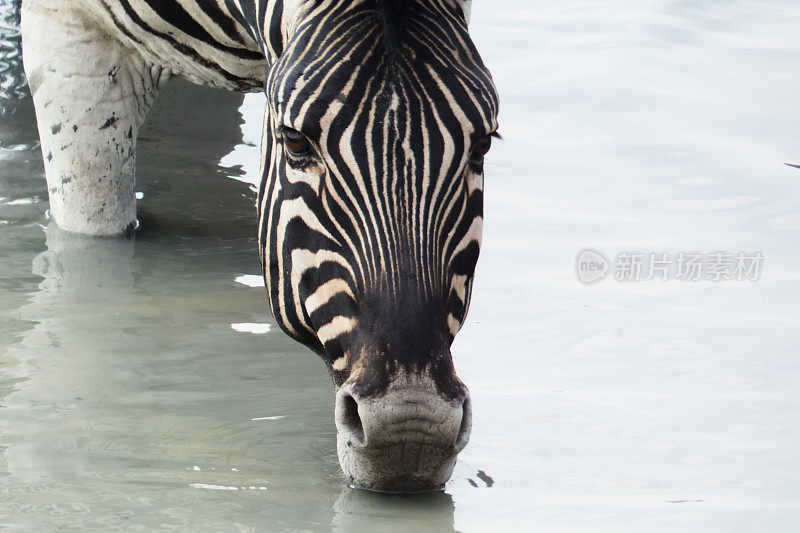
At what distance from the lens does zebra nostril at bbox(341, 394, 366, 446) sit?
3012mm

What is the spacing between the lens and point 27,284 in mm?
5043

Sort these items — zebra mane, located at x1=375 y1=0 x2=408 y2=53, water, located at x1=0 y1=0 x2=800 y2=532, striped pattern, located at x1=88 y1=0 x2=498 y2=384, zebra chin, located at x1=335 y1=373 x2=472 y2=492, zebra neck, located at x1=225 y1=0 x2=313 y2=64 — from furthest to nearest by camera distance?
zebra neck, located at x1=225 y1=0 x2=313 y2=64, water, located at x1=0 y1=0 x2=800 y2=532, zebra mane, located at x1=375 y1=0 x2=408 y2=53, striped pattern, located at x1=88 y1=0 x2=498 y2=384, zebra chin, located at x1=335 y1=373 x2=472 y2=492

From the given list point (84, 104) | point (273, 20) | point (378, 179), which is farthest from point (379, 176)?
point (84, 104)

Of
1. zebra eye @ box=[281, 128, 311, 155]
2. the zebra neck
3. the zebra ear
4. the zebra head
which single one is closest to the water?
the zebra head

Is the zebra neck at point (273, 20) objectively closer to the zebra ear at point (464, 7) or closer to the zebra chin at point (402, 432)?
the zebra ear at point (464, 7)

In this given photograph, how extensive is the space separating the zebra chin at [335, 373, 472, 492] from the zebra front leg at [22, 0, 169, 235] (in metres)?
2.72

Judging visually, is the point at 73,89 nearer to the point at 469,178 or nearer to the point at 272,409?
the point at 272,409

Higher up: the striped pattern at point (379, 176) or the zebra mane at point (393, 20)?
the zebra mane at point (393, 20)

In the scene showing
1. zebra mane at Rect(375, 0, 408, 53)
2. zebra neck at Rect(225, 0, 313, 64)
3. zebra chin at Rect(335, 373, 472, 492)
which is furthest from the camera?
zebra neck at Rect(225, 0, 313, 64)

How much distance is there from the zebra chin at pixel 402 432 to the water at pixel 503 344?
121mm

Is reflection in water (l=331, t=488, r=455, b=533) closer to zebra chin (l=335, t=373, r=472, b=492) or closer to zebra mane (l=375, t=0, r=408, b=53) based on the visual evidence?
zebra chin (l=335, t=373, r=472, b=492)

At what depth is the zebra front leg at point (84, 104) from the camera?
530cm

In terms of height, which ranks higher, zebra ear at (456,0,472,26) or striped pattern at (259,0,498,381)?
zebra ear at (456,0,472,26)

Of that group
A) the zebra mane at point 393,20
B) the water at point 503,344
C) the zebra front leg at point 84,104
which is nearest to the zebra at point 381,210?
the zebra mane at point 393,20
